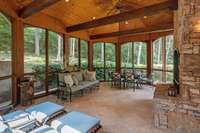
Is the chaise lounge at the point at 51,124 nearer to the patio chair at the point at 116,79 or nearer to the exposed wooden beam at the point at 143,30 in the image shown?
the patio chair at the point at 116,79

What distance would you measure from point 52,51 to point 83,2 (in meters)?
2.53

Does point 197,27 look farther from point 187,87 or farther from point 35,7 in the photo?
point 35,7

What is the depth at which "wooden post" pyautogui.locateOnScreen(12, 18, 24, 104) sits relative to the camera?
5234mm

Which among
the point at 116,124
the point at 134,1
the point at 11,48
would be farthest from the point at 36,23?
the point at 116,124

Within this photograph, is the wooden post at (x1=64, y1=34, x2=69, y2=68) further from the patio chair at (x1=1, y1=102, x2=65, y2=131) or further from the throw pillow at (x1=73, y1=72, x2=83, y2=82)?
the patio chair at (x1=1, y1=102, x2=65, y2=131)

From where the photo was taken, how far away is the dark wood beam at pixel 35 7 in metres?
4.19

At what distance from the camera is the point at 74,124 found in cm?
262

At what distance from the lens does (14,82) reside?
17.3ft

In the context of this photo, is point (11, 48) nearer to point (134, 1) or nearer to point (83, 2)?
point (83, 2)

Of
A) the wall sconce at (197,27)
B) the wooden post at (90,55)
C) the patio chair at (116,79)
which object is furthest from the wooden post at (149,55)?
the wall sconce at (197,27)

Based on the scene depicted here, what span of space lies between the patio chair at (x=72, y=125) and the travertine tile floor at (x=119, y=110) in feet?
0.90

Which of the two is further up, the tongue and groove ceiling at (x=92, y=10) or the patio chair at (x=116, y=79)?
the tongue and groove ceiling at (x=92, y=10)

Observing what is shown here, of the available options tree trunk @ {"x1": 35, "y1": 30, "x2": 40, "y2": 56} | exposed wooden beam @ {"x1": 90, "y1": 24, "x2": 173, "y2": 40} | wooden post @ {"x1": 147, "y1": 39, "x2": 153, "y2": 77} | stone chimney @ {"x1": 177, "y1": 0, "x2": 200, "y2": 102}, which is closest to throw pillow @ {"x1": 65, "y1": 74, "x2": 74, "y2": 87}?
tree trunk @ {"x1": 35, "y1": 30, "x2": 40, "y2": 56}

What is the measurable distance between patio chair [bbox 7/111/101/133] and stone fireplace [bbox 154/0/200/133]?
1.80 meters
